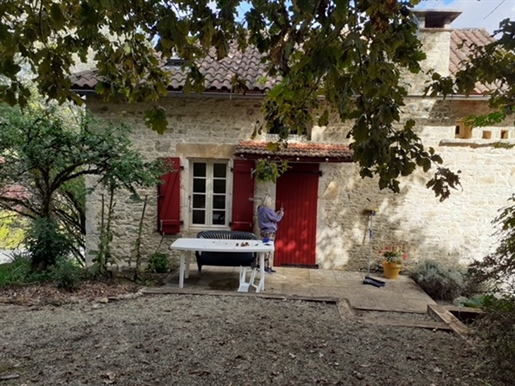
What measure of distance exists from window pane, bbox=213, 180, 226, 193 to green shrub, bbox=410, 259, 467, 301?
4.33 metres

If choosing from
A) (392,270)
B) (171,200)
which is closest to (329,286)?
(392,270)

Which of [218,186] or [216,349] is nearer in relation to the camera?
[216,349]

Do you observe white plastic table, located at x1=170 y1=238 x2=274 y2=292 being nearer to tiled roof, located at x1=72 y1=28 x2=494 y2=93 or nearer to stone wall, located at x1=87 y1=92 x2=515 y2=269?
stone wall, located at x1=87 y1=92 x2=515 y2=269

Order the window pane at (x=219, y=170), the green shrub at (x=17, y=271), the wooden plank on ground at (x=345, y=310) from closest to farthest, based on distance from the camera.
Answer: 1. the wooden plank on ground at (x=345, y=310)
2. the green shrub at (x=17, y=271)
3. the window pane at (x=219, y=170)

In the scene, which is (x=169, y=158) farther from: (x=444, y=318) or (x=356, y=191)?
(x=444, y=318)

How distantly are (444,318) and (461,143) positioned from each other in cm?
447

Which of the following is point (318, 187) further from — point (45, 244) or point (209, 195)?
point (45, 244)

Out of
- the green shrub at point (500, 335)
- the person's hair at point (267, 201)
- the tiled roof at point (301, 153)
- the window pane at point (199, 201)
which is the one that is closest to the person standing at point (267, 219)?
the person's hair at point (267, 201)

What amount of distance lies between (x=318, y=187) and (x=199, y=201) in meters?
2.58

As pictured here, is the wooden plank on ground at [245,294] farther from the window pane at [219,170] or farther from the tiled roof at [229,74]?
the tiled roof at [229,74]

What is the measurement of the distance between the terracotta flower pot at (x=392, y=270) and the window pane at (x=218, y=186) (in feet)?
12.2

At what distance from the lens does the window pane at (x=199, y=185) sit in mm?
7883

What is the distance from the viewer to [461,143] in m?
7.49

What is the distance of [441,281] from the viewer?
6672mm
